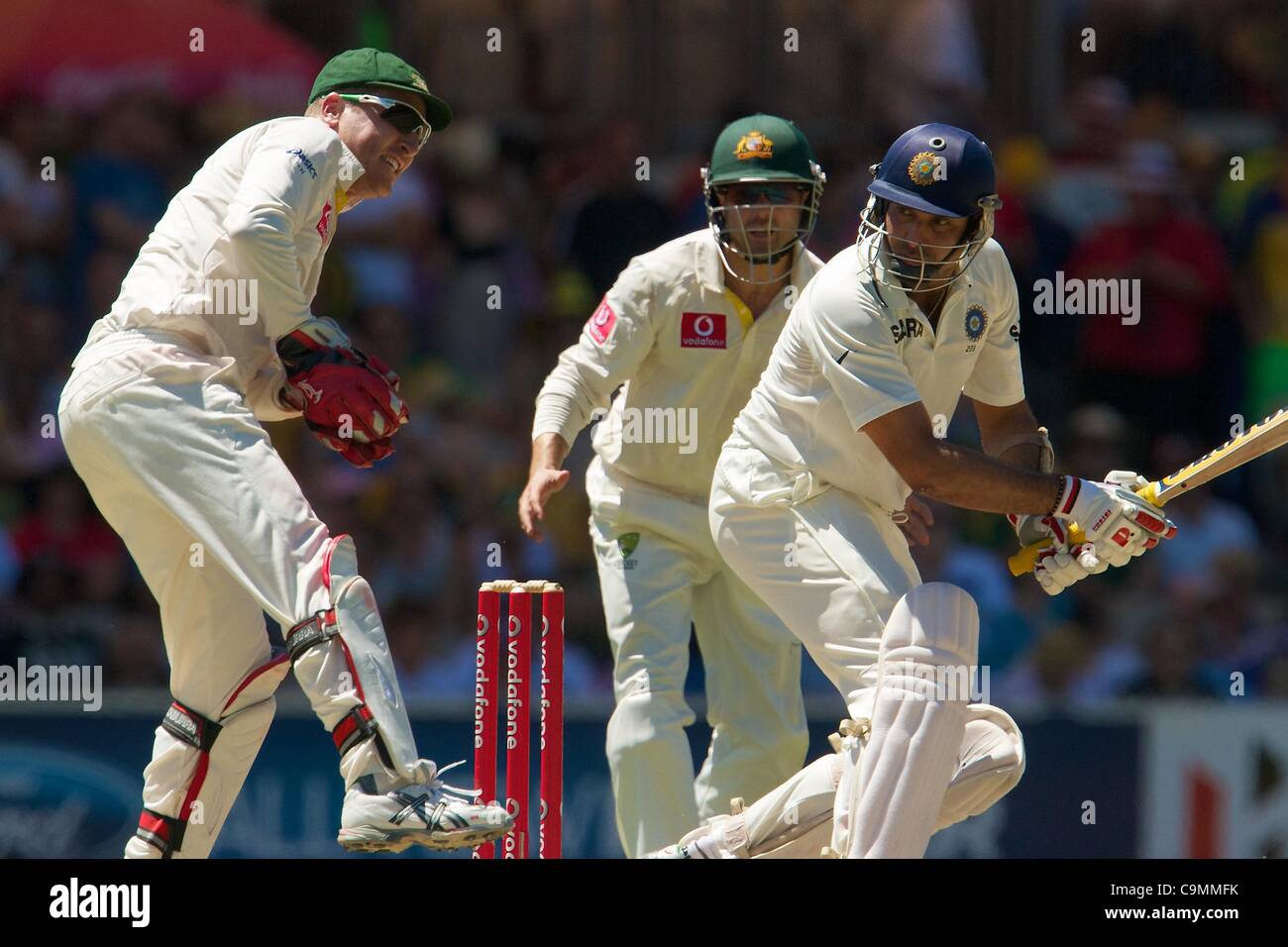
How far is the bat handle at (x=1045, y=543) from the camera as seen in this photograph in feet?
14.5

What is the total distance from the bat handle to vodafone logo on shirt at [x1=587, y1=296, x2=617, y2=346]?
1.34 metres

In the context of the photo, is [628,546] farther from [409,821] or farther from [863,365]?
[409,821]

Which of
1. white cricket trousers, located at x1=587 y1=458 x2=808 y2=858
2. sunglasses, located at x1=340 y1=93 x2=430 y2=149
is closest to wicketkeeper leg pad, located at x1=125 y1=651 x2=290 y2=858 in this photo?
white cricket trousers, located at x1=587 y1=458 x2=808 y2=858

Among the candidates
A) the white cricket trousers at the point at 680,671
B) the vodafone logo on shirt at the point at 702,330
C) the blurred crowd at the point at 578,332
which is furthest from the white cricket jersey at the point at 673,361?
the blurred crowd at the point at 578,332

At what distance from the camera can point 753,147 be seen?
5336 millimetres

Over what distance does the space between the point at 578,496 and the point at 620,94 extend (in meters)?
2.36

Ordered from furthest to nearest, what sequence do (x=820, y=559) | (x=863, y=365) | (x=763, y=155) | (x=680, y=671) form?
(x=680, y=671) → (x=763, y=155) → (x=820, y=559) → (x=863, y=365)

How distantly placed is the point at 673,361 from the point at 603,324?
0.70 feet

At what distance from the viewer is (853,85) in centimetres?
962

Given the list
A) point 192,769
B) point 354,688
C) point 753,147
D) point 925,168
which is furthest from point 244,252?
point 753,147

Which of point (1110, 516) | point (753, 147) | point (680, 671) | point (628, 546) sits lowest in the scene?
point (680, 671)

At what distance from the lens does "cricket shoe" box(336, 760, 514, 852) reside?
3.97m

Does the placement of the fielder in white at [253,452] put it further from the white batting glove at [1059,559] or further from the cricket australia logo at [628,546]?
the white batting glove at [1059,559]
